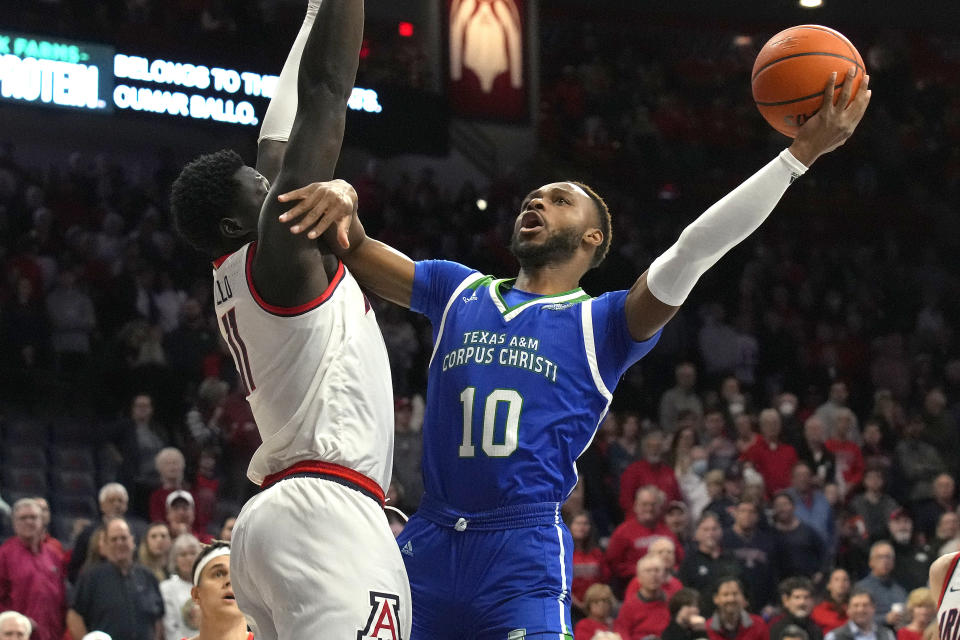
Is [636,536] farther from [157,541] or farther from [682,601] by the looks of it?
[157,541]

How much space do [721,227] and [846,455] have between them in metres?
9.40

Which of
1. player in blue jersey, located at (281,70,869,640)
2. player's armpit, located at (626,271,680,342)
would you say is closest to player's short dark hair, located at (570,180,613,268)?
player in blue jersey, located at (281,70,869,640)

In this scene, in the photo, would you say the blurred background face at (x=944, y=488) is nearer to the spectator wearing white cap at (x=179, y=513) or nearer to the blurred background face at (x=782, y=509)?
the blurred background face at (x=782, y=509)

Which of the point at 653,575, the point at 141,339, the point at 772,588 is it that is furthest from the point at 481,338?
the point at 141,339

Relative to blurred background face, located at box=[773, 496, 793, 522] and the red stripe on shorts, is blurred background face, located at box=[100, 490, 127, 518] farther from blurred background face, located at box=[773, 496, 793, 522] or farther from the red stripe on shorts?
the red stripe on shorts

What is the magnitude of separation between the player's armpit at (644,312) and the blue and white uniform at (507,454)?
0.15ft

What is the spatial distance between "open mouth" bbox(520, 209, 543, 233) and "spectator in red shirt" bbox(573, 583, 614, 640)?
5.08 meters

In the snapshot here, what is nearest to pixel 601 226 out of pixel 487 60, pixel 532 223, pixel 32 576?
pixel 532 223

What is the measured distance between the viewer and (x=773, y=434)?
1241 centimetres

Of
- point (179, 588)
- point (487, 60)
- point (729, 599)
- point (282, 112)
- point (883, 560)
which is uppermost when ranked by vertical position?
point (487, 60)

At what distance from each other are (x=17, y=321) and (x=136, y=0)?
16.1ft

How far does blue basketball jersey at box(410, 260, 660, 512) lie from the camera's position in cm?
410

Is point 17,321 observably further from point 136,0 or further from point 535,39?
point 535,39

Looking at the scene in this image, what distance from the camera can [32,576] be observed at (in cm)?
848
